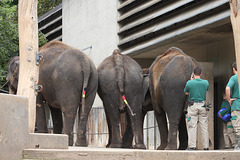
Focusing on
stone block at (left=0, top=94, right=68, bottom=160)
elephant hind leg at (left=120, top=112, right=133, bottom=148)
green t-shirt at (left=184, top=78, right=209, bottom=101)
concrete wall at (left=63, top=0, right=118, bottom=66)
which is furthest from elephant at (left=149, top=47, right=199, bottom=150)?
concrete wall at (left=63, top=0, right=118, bottom=66)

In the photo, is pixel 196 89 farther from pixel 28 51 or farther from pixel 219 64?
pixel 219 64

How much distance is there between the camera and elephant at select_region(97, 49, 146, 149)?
12.3m

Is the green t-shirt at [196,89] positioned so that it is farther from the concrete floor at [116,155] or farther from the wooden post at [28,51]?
the wooden post at [28,51]

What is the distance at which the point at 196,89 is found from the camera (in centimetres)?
1010

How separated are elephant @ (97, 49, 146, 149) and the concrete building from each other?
270 cm

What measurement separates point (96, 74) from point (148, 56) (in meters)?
7.00

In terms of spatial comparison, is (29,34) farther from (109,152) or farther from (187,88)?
(187,88)

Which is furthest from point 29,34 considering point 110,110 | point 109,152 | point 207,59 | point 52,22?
point 52,22

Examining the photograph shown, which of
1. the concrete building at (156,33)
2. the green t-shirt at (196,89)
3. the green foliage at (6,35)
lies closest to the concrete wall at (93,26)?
the concrete building at (156,33)

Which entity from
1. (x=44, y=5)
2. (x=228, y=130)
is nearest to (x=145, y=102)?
(x=228, y=130)

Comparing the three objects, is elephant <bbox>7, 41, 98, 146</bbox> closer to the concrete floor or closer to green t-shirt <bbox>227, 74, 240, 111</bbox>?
green t-shirt <bbox>227, 74, 240, 111</bbox>

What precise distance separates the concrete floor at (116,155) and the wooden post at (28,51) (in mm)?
1508

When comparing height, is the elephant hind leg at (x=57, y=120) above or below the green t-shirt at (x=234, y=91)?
below

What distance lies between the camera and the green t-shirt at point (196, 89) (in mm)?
10125
